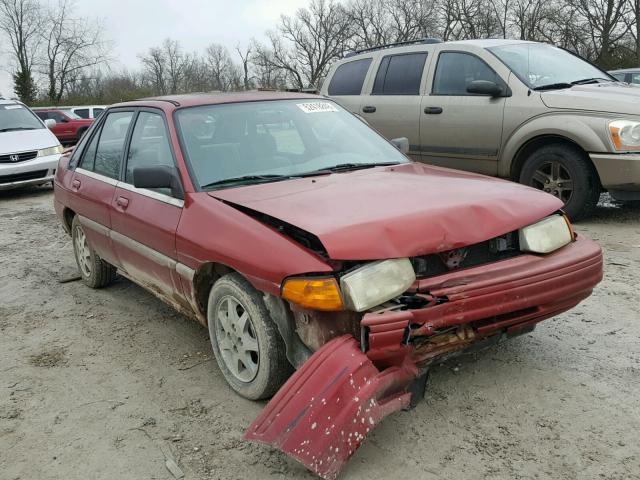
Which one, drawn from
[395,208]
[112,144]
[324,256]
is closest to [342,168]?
[395,208]

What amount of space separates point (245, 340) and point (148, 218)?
3.64 feet

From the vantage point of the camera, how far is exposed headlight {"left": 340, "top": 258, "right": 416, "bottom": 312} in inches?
97.0

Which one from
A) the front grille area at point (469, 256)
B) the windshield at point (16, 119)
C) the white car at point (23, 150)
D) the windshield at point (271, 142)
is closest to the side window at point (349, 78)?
the windshield at point (271, 142)

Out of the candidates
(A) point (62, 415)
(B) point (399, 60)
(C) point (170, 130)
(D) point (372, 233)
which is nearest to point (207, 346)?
(A) point (62, 415)

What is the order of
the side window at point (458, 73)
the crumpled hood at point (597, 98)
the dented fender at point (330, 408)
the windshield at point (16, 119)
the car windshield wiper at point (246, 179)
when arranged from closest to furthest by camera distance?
the dented fender at point (330, 408) < the car windshield wiper at point (246, 179) < the crumpled hood at point (597, 98) < the side window at point (458, 73) < the windshield at point (16, 119)

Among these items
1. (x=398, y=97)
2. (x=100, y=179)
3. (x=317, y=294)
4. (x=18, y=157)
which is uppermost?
(x=398, y=97)

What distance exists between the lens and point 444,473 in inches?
96.6

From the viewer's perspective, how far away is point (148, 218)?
145 inches

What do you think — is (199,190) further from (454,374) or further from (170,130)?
(454,374)

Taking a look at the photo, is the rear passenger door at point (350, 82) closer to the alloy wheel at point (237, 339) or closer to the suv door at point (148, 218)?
the suv door at point (148, 218)

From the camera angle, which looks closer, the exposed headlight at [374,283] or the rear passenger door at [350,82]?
the exposed headlight at [374,283]

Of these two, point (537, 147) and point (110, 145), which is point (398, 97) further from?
point (110, 145)

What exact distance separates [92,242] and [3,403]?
171 centimetres

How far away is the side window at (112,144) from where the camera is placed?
14.3ft
